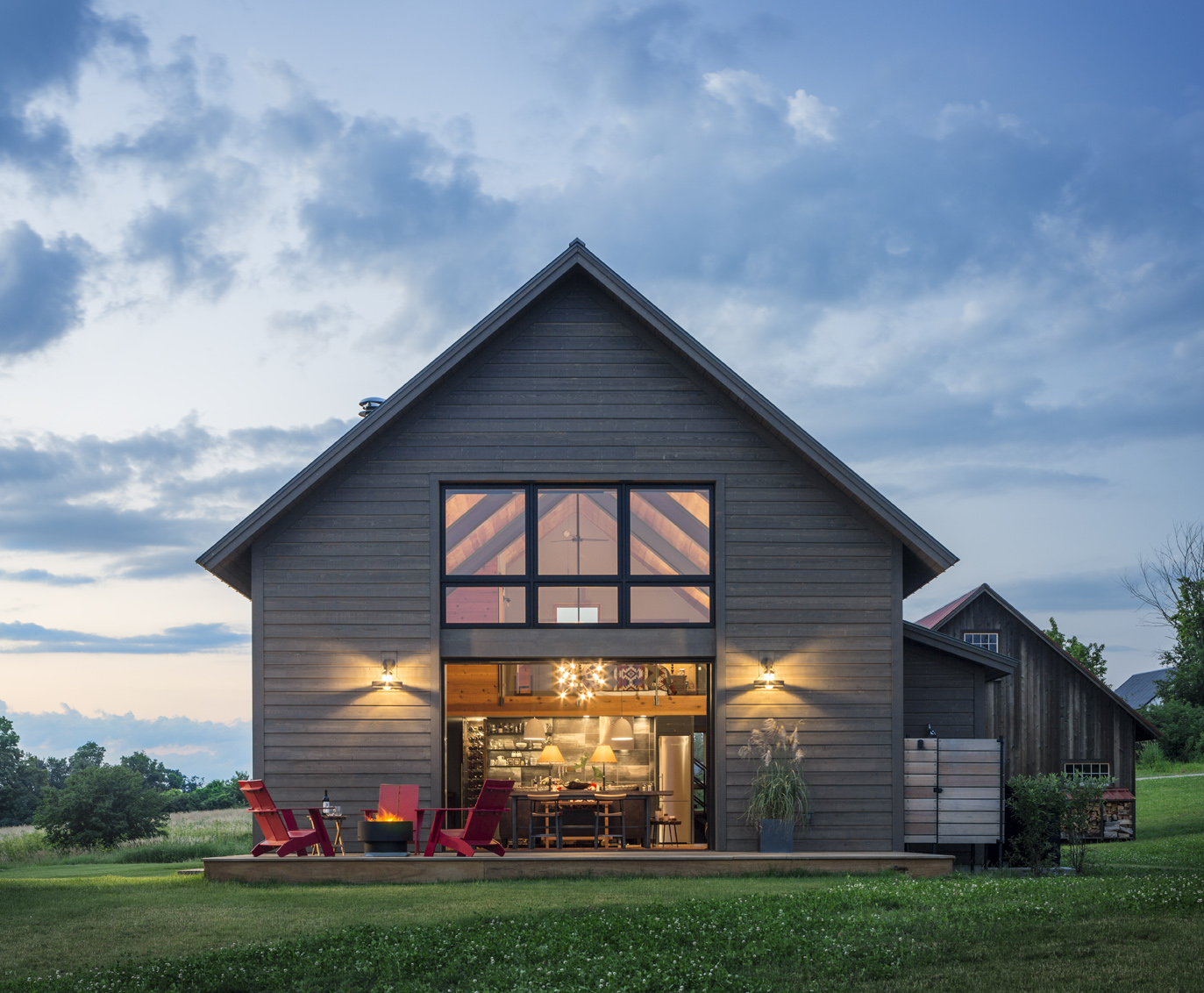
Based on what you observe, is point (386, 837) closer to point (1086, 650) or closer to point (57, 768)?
point (57, 768)

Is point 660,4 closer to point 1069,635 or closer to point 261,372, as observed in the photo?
point 261,372

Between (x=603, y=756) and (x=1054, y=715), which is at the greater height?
(x=603, y=756)

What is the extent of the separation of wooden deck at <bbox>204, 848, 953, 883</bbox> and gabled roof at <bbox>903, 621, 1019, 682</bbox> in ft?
9.73

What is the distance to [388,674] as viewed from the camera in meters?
12.1

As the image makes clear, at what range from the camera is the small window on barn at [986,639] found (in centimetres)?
2448

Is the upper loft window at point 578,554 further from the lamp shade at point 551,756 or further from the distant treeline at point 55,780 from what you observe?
the distant treeline at point 55,780

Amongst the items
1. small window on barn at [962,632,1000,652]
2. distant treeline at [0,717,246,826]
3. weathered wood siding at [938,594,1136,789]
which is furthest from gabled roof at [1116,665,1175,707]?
distant treeline at [0,717,246,826]

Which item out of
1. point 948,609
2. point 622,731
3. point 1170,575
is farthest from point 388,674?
point 1170,575

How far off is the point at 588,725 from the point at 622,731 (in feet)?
2.27

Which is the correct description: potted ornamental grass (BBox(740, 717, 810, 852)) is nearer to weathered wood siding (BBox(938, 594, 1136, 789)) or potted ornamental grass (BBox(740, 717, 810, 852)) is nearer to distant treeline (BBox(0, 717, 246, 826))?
weathered wood siding (BBox(938, 594, 1136, 789))

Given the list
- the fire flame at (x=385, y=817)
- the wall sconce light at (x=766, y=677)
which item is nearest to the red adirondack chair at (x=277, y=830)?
the fire flame at (x=385, y=817)

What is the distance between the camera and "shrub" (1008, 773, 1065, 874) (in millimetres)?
12047

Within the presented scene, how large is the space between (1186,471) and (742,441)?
23.6 meters

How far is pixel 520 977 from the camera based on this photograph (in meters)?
6.94
